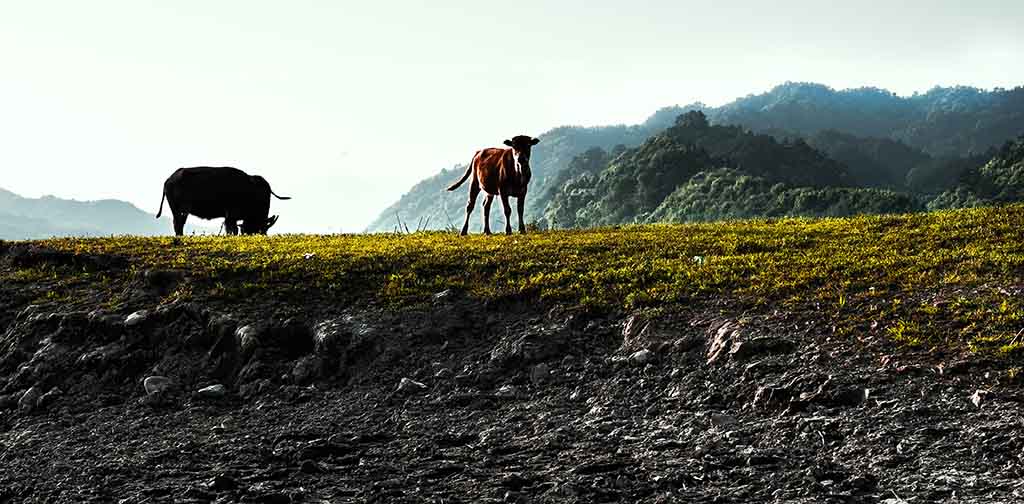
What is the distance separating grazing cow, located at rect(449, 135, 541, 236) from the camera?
16.3 metres

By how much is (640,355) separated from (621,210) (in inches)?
3526

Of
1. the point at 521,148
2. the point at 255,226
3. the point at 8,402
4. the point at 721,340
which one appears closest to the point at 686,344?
the point at 721,340

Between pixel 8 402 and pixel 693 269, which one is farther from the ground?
pixel 693 269

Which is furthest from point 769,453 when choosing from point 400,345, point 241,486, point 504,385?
point 400,345

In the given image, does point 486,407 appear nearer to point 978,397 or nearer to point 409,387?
point 409,387

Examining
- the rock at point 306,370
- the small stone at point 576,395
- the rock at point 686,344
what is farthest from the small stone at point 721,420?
the rock at point 306,370

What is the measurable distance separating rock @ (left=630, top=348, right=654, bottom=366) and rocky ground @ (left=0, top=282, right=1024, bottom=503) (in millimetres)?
22

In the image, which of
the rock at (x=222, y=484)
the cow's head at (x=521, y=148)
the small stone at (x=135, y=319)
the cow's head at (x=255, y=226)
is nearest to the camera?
the rock at (x=222, y=484)

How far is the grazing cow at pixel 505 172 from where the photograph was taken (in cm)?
1631

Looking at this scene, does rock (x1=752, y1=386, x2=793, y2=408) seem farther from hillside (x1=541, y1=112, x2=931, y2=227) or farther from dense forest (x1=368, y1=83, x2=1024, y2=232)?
hillside (x1=541, y1=112, x2=931, y2=227)

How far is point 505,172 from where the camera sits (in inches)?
664

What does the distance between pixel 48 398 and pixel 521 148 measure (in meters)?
9.77

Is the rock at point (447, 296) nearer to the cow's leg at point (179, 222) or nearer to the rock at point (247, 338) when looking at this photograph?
the rock at point (247, 338)

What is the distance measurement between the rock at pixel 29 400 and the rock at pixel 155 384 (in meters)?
1.07
